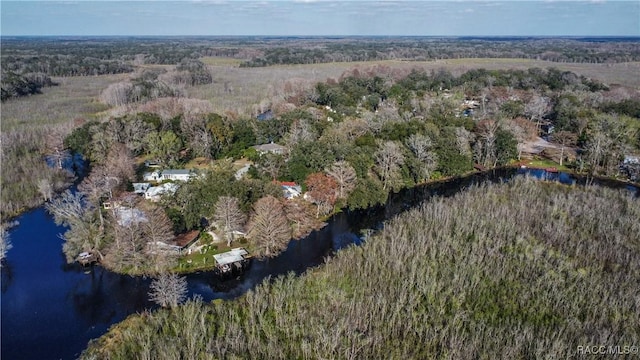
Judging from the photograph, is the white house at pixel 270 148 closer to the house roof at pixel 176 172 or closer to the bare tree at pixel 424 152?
the house roof at pixel 176 172

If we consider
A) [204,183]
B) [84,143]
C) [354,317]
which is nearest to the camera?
[354,317]

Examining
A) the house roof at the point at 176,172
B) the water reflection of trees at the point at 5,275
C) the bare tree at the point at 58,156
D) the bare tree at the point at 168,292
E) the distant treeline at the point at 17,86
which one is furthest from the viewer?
the distant treeline at the point at 17,86

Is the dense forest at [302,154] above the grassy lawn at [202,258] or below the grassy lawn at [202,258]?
above

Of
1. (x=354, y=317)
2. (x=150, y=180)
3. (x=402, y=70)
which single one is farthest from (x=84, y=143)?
(x=402, y=70)

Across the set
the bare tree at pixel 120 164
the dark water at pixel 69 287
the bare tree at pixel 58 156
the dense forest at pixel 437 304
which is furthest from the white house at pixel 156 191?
the dense forest at pixel 437 304

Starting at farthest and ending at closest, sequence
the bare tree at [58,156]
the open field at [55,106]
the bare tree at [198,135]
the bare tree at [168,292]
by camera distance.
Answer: the open field at [55,106]
the bare tree at [198,135]
the bare tree at [58,156]
the bare tree at [168,292]

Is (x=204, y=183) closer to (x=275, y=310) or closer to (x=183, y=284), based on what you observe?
(x=183, y=284)

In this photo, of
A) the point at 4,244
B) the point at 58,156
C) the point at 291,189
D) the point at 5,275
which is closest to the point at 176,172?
the point at 291,189
